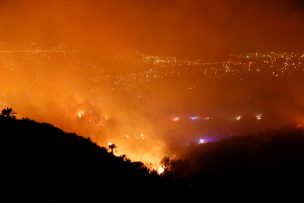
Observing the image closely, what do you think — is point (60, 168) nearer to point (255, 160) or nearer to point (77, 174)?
point (77, 174)

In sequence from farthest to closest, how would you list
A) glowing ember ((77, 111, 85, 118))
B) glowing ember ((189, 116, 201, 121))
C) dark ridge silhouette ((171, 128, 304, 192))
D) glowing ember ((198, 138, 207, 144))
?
1. glowing ember ((77, 111, 85, 118))
2. glowing ember ((189, 116, 201, 121))
3. glowing ember ((198, 138, 207, 144))
4. dark ridge silhouette ((171, 128, 304, 192))

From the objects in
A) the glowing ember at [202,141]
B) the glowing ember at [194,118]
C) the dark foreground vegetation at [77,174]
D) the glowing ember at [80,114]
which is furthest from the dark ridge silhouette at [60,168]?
the glowing ember at [80,114]

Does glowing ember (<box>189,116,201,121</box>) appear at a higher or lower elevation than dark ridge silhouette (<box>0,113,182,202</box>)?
higher

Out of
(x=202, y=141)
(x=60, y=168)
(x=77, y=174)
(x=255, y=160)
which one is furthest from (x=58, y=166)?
(x=202, y=141)

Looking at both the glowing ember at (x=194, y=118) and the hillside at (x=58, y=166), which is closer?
the hillside at (x=58, y=166)

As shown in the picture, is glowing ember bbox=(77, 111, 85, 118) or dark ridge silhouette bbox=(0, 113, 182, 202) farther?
glowing ember bbox=(77, 111, 85, 118)

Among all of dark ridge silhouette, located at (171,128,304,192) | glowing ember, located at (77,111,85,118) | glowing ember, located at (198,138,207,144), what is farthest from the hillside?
glowing ember, located at (77,111,85,118)

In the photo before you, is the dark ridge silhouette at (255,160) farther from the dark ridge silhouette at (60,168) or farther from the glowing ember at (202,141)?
the dark ridge silhouette at (60,168)

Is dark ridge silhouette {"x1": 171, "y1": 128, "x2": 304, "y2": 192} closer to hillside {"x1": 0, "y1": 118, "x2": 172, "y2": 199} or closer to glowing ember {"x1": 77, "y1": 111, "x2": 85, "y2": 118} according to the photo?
hillside {"x1": 0, "y1": 118, "x2": 172, "y2": 199}

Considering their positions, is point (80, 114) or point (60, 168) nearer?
point (60, 168)

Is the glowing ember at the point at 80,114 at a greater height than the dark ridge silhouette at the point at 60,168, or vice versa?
the glowing ember at the point at 80,114

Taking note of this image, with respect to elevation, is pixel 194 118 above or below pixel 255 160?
above

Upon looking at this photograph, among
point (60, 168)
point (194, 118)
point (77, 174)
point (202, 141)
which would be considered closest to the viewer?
point (77, 174)
